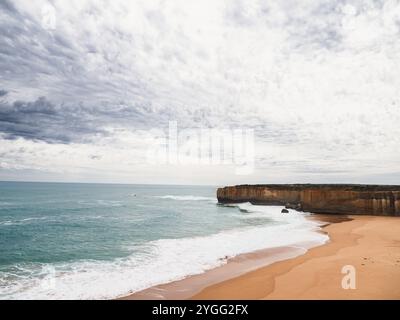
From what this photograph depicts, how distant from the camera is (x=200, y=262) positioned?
16.6 meters

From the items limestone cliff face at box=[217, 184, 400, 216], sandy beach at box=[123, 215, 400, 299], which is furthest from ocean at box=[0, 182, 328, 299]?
limestone cliff face at box=[217, 184, 400, 216]

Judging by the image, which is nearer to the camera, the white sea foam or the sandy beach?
the sandy beach

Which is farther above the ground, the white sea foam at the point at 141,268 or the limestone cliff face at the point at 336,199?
the limestone cliff face at the point at 336,199

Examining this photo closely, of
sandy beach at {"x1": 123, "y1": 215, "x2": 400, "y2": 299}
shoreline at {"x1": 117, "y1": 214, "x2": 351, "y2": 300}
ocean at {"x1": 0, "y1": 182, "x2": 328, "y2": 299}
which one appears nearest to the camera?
sandy beach at {"x1": 123, "y1": 215, "x2": 400, "y2": 299}

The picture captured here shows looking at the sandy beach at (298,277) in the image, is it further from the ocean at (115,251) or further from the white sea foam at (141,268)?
the ocean at (115,251)

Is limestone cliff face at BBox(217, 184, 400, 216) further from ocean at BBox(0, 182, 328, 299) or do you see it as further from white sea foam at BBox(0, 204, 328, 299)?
white sea foam at BBox(0, 204, 328, 299)

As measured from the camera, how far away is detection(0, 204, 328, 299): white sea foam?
481 inches

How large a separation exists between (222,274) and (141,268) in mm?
4163

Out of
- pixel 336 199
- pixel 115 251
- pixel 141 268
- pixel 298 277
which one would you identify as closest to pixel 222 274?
pixel 298 277

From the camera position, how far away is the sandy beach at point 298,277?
37.3ft

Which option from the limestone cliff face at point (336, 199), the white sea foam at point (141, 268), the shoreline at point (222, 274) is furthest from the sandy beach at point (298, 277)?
the limestone cliff face at point (336, 199)
